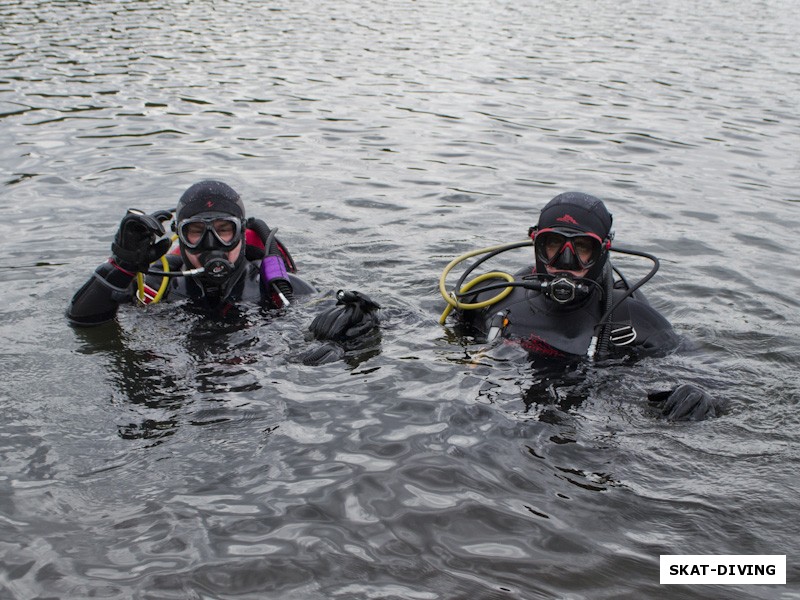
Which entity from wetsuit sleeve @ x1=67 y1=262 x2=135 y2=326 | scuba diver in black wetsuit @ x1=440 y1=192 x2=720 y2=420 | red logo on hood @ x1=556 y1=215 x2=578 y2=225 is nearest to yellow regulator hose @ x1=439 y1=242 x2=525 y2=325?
scuba diver in black wetsuit @ x1=440 y1=192 x2=720 y2=420

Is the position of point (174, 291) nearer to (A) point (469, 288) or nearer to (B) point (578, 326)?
(A) point (469, 288)

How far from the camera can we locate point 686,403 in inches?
183

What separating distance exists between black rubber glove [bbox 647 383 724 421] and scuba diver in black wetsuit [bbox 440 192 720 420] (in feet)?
2.02

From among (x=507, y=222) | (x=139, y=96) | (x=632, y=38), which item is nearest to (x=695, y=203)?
(x=507, y=222)

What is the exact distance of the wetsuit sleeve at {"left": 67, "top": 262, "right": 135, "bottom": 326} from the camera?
569 cm

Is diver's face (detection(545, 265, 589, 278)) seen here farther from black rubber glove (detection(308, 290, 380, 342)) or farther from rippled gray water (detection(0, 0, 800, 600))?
black rubber glove (detection(308, 290, 380, 342))

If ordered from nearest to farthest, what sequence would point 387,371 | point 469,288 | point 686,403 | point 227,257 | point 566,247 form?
point 686,403 < point 566,247 < point 387,371 < point 227,257 < point 469,288

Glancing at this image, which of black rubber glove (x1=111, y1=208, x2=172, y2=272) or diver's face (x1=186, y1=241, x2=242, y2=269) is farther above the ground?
black rubber glove (x1=111, y1=208, x2=172, y2=272)

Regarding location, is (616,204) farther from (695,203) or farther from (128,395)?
(128,395)

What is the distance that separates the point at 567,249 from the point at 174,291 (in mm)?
2866

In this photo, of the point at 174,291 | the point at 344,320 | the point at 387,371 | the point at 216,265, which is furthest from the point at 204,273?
the point at 387,371

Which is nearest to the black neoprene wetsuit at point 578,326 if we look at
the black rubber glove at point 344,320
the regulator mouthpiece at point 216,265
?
the black rubber glove at point 344,320

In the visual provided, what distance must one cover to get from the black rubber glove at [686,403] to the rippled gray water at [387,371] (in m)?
0.07

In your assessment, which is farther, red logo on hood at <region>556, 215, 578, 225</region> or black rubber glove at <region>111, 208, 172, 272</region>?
black rubber glove at <region>111, 208, 172, 272</region>
